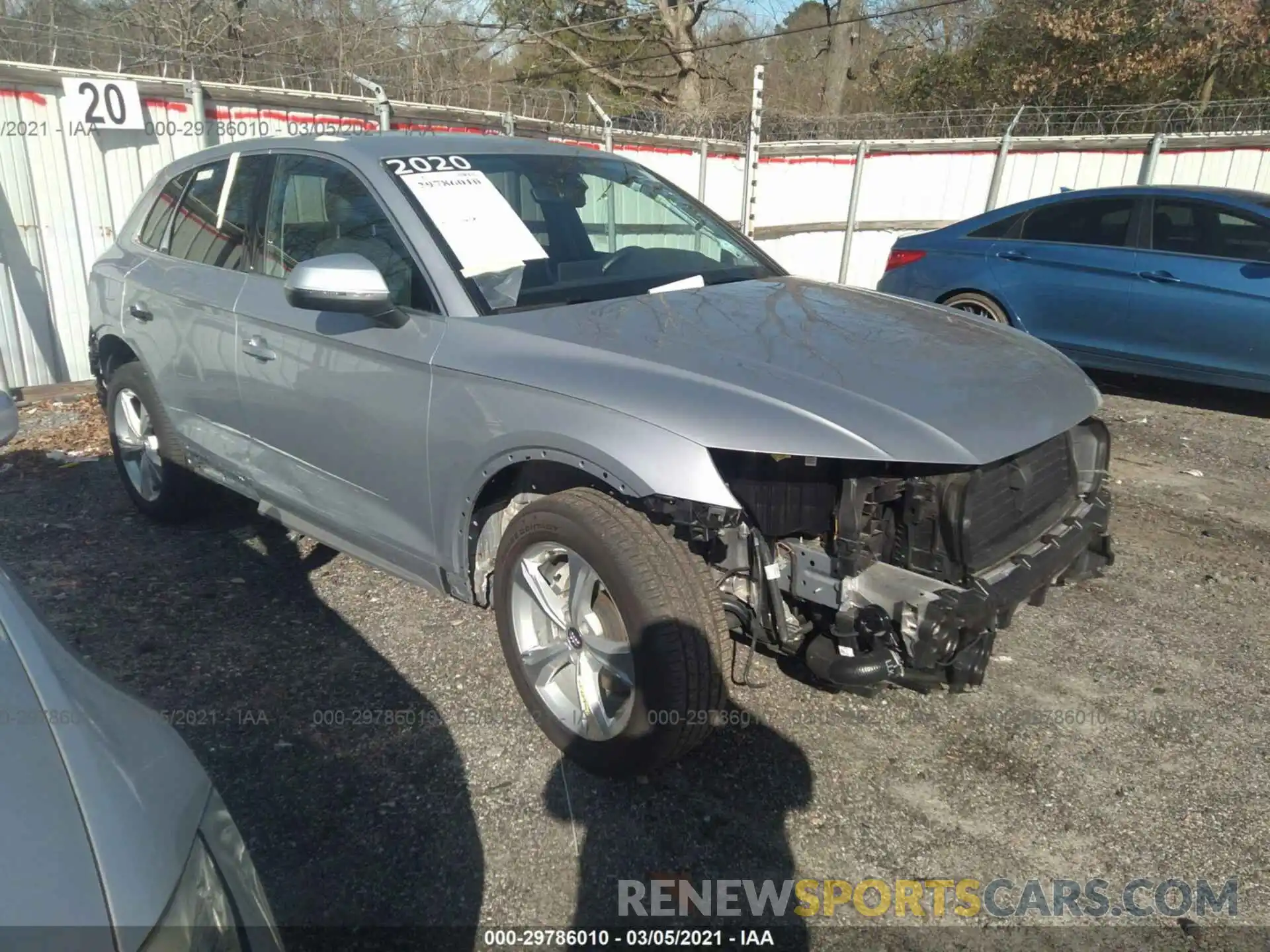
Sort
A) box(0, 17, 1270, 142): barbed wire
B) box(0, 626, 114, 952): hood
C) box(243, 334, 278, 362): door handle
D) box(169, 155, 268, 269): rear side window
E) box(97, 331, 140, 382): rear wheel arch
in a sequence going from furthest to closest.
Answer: box(0, 17, 1270, 142): barbed wire < box(97, 331, 140, 382): rear wheel arch < box(169, 155, 268, 269): rear side window < box(243, 334, 278, 362): door handle < box(0, 626, 114, 952): hood

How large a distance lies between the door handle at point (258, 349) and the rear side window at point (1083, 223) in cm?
607

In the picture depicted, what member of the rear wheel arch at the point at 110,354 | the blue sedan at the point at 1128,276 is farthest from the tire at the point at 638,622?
the blue sedan at the point at 1128,276

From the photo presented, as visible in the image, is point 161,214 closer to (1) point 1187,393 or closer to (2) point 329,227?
(2) point 329,227

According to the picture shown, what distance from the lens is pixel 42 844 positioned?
1.17 metres

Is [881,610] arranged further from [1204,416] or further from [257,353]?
[1204,416]

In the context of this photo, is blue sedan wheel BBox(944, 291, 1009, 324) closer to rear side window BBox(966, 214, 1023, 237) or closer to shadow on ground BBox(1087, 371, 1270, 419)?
rear side window BBox(966, 214, 1023, 237)

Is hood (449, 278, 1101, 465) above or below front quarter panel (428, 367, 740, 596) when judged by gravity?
above

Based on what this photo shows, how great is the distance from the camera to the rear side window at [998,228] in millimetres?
7402

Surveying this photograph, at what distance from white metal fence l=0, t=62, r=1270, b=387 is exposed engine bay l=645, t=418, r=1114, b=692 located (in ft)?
20.6

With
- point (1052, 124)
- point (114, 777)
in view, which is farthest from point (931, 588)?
point (1052, 124)

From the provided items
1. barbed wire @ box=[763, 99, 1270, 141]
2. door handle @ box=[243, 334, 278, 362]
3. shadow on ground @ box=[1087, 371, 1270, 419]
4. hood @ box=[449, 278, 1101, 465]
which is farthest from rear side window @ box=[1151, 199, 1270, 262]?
door handle @ box=[243, 334, 278, 362]

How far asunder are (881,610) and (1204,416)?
5.55 m

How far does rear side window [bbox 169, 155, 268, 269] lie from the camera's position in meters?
3.79

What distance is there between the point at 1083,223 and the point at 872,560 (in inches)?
229
